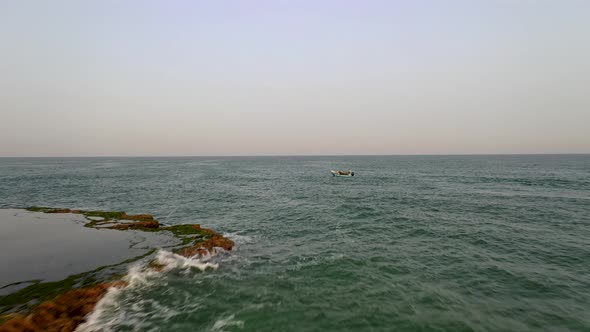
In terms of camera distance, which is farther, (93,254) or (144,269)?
(93,254)

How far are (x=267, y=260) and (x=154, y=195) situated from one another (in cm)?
3358

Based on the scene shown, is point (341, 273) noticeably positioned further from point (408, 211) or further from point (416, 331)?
point (408, 211)

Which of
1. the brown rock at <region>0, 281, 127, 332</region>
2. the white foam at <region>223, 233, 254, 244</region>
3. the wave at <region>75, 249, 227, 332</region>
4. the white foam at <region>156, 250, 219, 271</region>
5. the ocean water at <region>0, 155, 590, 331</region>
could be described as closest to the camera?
the brown rock at <region>0, 281, 127, 332</region>

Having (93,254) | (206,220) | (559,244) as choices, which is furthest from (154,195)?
(559,244)

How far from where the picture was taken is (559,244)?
60.3ft

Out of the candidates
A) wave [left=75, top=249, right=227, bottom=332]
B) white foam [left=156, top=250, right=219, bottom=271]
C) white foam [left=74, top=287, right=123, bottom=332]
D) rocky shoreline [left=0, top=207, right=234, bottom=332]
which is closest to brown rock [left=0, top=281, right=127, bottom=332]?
rocky shoreline [left=0, top=207, right=234, bottom=332]

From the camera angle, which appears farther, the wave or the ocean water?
the ocean water

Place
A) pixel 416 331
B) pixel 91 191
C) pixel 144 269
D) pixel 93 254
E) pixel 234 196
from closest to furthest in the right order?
pixel 416 331 < pixel 144 269 < pixel 93 254 < pixel 234 196 < pixel 91 191

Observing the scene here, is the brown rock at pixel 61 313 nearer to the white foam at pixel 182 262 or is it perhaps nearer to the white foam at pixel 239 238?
the white foam at pixel 182 262

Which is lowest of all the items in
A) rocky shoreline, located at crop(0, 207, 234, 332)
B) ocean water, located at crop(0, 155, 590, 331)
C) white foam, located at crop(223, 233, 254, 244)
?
white foam, located at crop(223, 233, 254, 244)

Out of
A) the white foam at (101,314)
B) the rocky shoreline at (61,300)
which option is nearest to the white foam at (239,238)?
the rocky shoreline at (61,300)

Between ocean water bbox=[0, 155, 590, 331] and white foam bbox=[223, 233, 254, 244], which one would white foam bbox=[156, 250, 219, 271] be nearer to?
ocean water bbox=[0, 155, 590, 331]

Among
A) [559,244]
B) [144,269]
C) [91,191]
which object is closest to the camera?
[144,269]

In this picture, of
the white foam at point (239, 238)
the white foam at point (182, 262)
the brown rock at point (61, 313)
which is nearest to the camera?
the brown rock at point (61, 313)
